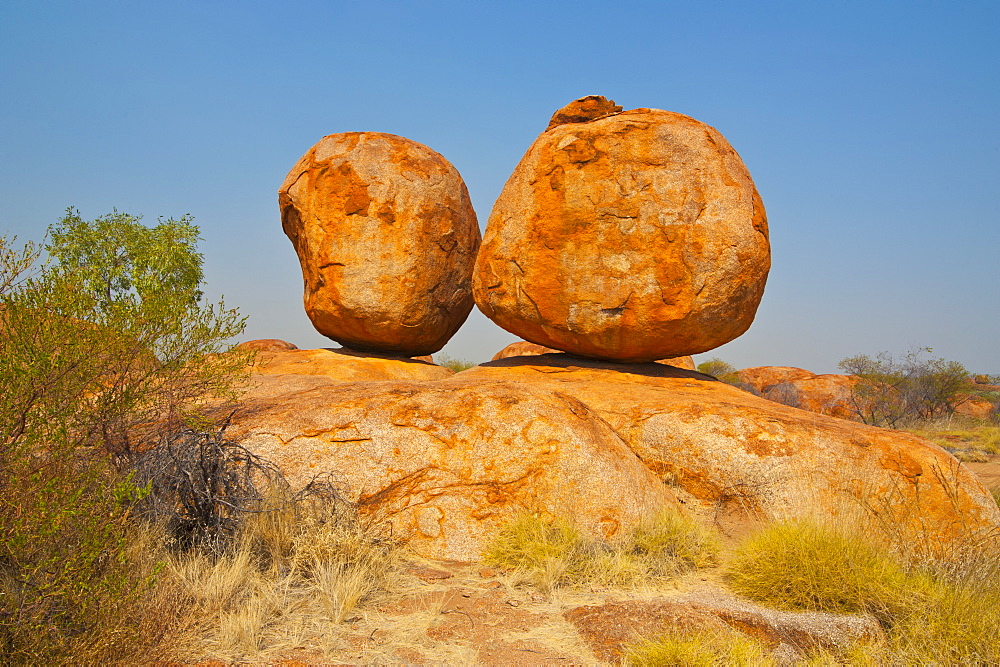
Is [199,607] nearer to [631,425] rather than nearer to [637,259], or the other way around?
[631,425]

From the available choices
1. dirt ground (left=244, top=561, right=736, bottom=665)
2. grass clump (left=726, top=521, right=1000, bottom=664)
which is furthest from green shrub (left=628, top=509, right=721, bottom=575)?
grass clump (left=726, top=521, right=1000, bottom=664)

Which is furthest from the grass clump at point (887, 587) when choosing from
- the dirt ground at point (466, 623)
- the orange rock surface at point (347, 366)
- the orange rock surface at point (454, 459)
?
the orange rock surface at point (347, 366)

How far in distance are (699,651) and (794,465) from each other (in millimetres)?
3000

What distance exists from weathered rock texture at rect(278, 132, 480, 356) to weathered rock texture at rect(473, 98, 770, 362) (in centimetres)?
208

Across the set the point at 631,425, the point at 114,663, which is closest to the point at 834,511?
the point at 631,425

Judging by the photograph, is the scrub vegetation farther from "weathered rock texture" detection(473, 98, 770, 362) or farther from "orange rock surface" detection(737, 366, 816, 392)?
"orange rock surface" detection(737, 366, 816, 392)

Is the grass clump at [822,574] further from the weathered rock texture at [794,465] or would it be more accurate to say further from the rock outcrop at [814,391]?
the rock outcrop at [814,391]

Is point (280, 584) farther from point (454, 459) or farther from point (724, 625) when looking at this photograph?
point (724, 625)

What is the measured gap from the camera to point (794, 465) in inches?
236

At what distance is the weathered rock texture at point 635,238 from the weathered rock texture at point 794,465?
4.21ft

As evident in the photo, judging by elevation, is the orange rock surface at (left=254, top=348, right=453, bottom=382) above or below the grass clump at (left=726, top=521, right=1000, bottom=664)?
above

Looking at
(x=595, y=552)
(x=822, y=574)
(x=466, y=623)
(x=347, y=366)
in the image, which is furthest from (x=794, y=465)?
(x=347, y=366)

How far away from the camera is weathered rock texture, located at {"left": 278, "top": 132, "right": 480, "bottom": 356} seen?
996 cm

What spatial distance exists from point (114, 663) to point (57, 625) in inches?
11.7
